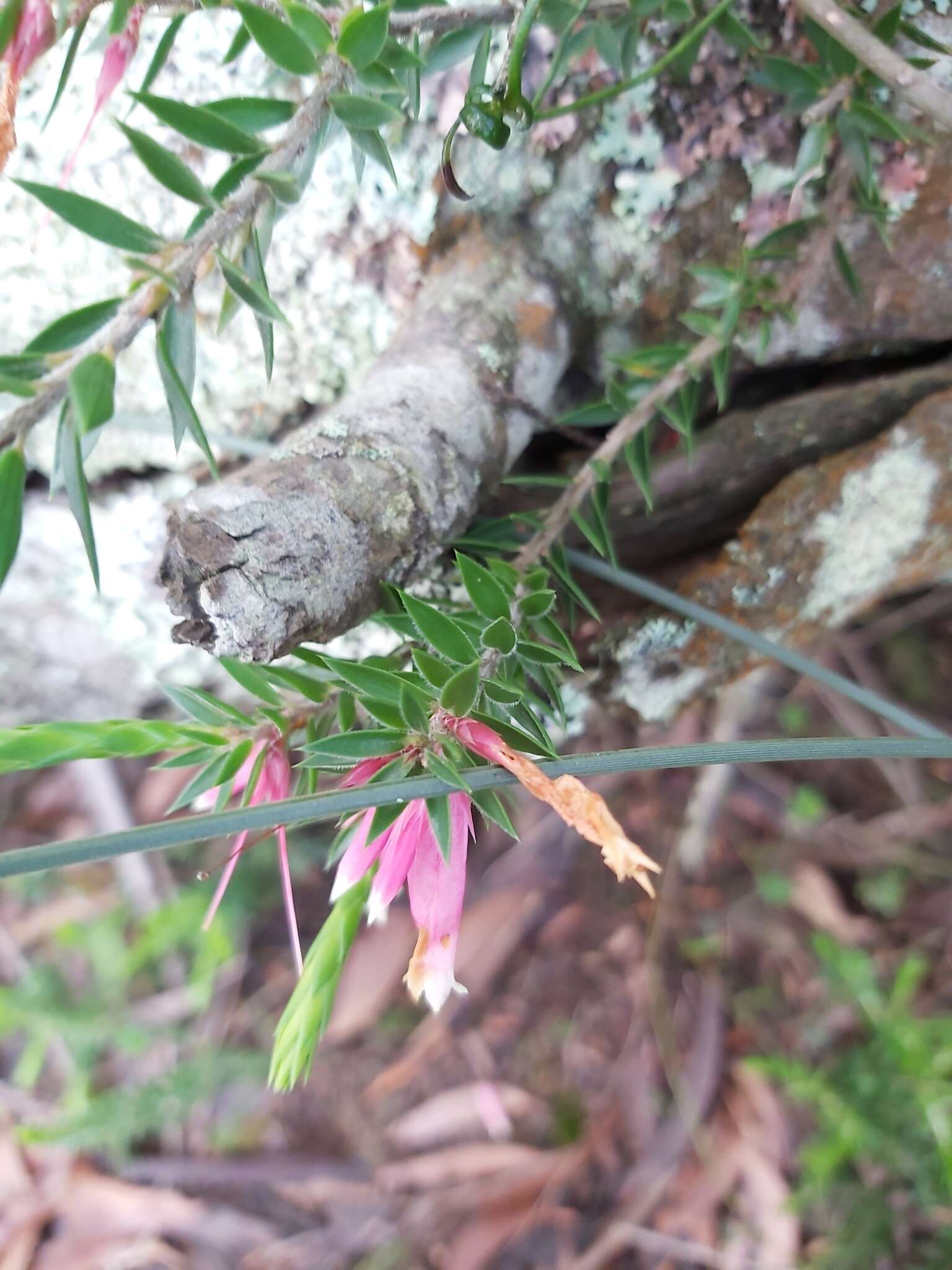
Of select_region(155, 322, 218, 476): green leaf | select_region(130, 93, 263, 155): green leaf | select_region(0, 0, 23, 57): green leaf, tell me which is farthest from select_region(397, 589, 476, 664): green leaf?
select_region(0, 0, 23, 57): green leaf

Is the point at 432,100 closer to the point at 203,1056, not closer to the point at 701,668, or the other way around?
the point at 701,668

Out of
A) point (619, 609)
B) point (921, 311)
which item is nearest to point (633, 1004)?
point (619, 609)

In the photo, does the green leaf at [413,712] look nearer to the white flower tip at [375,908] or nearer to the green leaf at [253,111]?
the white flower tip at [375,908]

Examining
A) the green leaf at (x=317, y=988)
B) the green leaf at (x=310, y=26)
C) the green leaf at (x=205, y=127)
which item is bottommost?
the green leaf at (x=317, y=988)

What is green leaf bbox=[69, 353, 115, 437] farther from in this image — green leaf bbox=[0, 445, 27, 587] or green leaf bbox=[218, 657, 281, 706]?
green leaf bbox=[218, 657, 281, 706]

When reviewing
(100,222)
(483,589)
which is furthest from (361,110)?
(483,589)

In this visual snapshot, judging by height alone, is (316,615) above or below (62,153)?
below

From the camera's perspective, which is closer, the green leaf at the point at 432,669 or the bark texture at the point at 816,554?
the green leaf at the point at 432,669

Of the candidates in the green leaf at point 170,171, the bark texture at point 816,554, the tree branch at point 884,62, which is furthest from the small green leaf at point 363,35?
the bark texture at point 816,554
